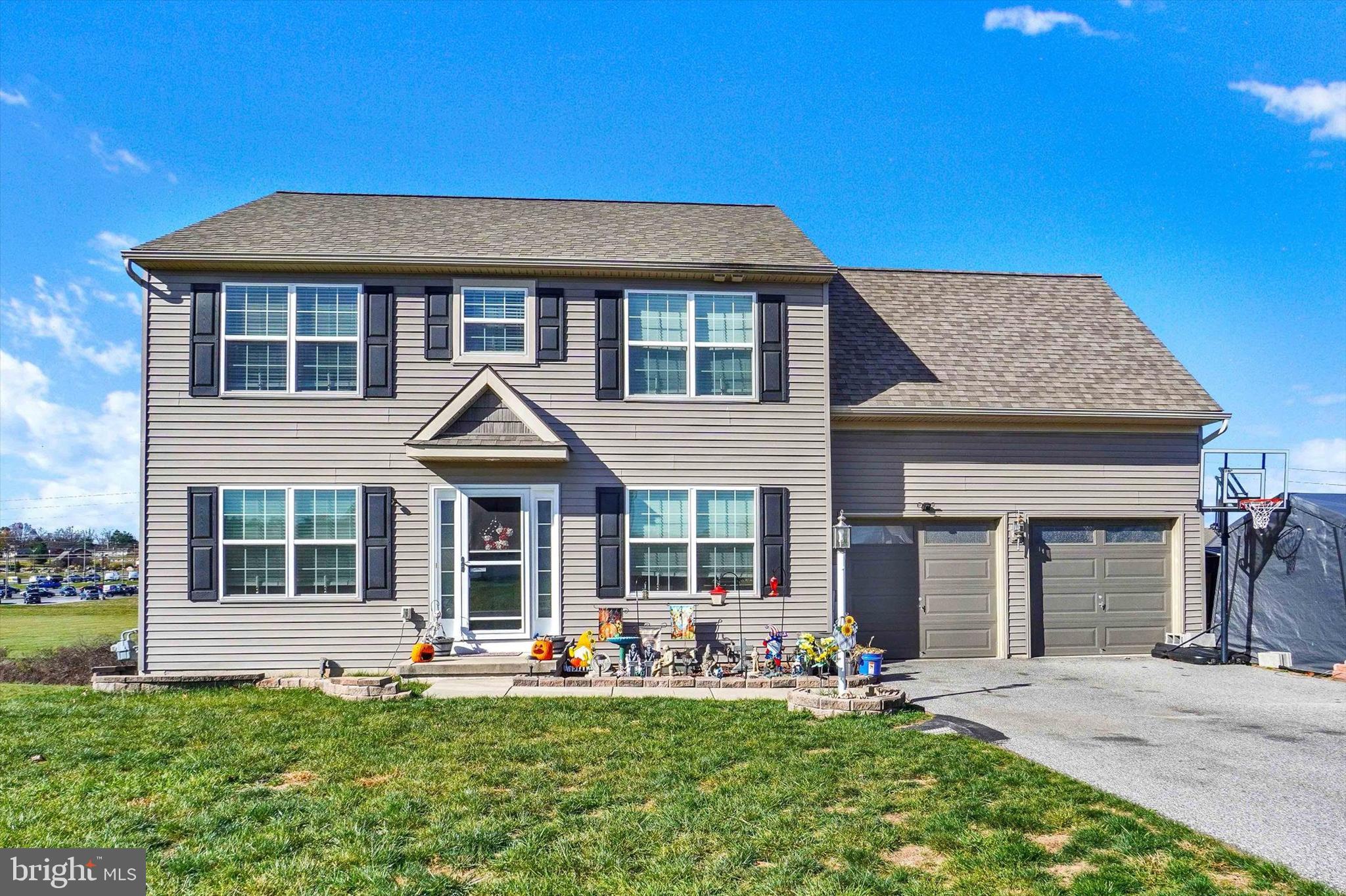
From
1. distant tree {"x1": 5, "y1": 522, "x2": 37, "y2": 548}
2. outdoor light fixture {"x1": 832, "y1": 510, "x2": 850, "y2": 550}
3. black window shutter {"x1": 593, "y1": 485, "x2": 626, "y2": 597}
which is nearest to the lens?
outdoor light fixture {"x1": 832, "y1": 510, "x2": 850, "y2": 550}

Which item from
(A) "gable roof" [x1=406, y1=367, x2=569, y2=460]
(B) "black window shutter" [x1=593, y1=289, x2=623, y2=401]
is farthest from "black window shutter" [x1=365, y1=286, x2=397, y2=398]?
(B) "black window shutter" [x1=593, y1=289, x2=623, y2=401]

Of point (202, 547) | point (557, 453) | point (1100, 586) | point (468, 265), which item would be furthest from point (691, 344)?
point (1100, 586)

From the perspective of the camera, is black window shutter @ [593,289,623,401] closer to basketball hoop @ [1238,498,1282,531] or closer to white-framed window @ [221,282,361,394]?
white-framed window @ [221,282,361,394]

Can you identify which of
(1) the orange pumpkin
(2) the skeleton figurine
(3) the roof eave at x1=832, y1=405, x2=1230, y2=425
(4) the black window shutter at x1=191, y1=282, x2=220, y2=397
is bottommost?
(2) the skeleton figurine

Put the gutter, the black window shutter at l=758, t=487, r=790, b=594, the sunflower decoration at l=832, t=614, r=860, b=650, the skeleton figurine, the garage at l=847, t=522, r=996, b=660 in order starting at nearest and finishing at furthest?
the sunflower decoration at l=832, t=614, r=860, b=650
the skeleton figurine
the black window shutter at l=758, t=487, r=790, b=594
the gutter
the garage at l=847, t=522, r=996, b=660

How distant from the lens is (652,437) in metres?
11.6

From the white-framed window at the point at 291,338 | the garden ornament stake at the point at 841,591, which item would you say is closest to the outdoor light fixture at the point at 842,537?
A: the garden ornament stake at the point at 841,591

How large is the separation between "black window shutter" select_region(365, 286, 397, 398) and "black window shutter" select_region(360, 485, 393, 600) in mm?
1368

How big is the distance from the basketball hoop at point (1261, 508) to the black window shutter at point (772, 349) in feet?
22.9

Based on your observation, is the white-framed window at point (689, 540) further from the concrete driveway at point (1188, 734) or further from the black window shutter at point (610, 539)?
the concrete driveway at point (1188, 734)

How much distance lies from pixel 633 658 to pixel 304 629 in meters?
4.35

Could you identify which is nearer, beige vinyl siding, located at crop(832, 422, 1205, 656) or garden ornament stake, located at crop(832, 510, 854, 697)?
garden ornament stake, located at crop(832, 510, 854, 697)

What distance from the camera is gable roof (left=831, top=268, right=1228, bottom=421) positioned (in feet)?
41.4

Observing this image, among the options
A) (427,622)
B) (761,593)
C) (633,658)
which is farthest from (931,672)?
(427,622)
